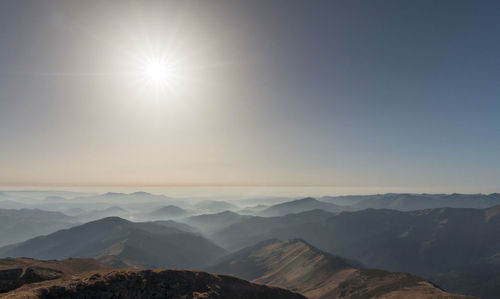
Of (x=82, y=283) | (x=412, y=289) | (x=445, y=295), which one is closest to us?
(x=82, y=283)

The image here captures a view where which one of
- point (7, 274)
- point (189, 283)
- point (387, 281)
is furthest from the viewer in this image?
point (387, 281)

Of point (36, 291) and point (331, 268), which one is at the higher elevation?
point (36, 291)

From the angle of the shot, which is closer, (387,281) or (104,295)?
(104,295)

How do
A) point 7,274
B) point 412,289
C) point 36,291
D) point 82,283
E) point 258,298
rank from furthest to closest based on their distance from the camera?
1. point 412,289
2. point 258,298
3. point 7,274
4. point 82,283
5. point 36,291

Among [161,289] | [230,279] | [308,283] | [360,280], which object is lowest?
[308,283]

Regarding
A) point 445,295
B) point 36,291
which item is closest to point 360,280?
point 445,295

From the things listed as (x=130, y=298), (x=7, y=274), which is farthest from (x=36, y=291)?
(x=7, y=274)

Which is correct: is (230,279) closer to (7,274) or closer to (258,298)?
(258,298)

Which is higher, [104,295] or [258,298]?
[104,295]

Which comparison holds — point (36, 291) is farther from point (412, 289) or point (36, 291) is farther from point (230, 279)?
point (412, 289)
